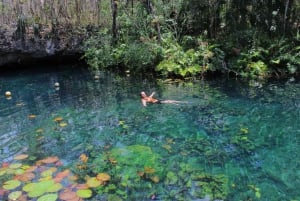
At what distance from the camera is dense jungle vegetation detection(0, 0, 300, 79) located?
32.9ft

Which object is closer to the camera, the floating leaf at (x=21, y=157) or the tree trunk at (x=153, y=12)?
the floating leaf at (x=21, y=157)

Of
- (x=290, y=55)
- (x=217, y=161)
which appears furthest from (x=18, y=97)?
(x=290, y=55)

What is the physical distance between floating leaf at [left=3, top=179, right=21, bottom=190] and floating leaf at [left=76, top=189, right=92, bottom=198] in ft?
2.58

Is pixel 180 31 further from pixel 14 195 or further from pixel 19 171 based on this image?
pixel 14 195

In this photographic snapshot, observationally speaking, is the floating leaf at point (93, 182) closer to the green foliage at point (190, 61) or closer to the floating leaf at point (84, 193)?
the floating leaf at point (84, 193)

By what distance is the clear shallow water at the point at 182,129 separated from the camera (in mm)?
4418

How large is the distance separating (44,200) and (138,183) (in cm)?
110

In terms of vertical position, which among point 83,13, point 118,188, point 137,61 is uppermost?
point 83,13

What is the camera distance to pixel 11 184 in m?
4.23

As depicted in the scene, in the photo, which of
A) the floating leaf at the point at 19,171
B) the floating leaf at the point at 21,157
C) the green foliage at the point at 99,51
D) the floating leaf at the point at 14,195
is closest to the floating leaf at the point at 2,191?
the floating leaf at the point at 14,195

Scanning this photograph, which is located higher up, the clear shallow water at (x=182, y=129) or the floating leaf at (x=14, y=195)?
the clear shallow water at (x=182, y=129)

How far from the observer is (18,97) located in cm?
888

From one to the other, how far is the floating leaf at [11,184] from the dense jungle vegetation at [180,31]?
6.32 metres

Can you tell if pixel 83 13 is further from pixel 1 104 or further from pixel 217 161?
pixel 217 161
